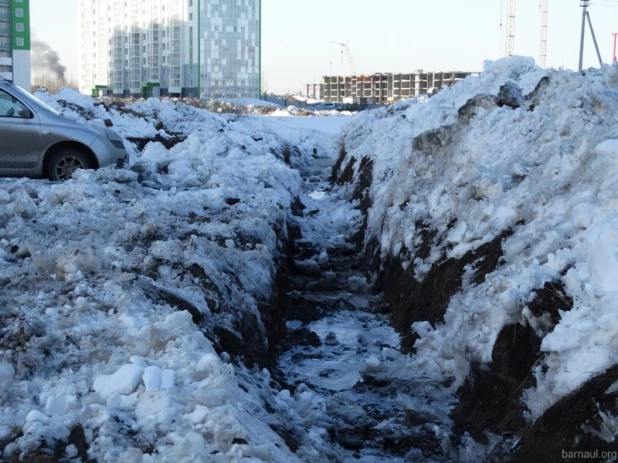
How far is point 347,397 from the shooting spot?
6531 mm

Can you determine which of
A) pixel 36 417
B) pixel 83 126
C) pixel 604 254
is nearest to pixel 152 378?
pixel 36 417

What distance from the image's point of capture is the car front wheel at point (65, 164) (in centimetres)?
1236

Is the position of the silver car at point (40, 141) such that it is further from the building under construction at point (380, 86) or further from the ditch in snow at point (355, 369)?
the building under construction at point (380, 86)

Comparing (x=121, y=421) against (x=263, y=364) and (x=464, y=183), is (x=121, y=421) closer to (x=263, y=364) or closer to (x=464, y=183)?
(x=263, y=364)

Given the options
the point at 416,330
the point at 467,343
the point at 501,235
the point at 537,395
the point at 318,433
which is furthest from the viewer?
the point at 416,330

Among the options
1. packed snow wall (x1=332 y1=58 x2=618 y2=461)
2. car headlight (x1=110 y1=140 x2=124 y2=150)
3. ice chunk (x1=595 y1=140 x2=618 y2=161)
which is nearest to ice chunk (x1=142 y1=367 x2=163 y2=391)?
packed snow wall (x1=332 y1=58 x2=618 y2=461)

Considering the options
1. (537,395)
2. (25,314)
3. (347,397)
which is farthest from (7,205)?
(537,395)

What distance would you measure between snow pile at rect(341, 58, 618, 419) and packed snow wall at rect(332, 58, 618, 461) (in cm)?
1

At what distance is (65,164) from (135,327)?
784cm

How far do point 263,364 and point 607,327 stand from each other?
3.16m

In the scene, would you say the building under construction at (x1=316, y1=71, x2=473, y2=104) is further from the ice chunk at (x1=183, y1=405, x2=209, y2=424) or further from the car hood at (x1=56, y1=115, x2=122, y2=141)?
the ice chunk at (x1=183, y1=405, x2=209, y2=424)

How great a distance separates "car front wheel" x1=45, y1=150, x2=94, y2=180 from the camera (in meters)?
12.4

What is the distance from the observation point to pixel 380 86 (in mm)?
102875

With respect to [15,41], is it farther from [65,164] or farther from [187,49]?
[65,164]
